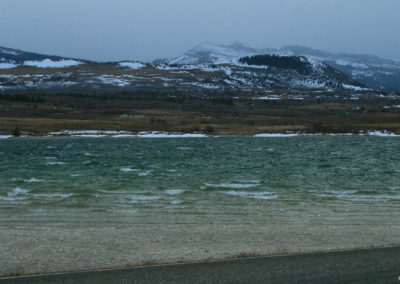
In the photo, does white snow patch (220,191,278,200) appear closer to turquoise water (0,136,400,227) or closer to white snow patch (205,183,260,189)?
turquoise water (0,136,400,227)

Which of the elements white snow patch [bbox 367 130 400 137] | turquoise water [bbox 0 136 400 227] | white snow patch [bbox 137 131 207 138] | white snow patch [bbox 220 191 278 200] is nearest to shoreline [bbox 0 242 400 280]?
turquoise water [bbox 0 136 400 227]

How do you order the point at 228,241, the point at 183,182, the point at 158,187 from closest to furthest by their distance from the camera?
the point at 228,241, the point at 158,187, the point at 183,182

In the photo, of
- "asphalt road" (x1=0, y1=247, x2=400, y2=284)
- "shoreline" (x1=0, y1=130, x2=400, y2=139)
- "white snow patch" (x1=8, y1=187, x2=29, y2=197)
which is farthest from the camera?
"shoreline" (x1=0, y1=130, x2=400, y2=139)

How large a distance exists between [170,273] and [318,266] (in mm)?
3278

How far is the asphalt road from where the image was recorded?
31.4 feet

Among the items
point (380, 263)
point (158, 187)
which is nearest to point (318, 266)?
point (380, 263)

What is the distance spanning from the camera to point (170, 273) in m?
10.1

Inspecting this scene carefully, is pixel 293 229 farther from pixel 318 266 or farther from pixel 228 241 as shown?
pixel 318 266

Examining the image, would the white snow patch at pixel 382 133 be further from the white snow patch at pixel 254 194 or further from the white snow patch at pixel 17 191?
the white snow patch at pixel 17 191

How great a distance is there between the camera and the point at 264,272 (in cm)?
1011

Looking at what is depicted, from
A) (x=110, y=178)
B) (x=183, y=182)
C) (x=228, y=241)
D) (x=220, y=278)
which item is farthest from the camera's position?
(x=110, y=178)

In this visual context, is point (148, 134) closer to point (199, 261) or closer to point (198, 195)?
point (198, 195)

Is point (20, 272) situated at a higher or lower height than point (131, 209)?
higher

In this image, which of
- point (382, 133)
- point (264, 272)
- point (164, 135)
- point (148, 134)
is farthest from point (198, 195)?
point (382, 133)
